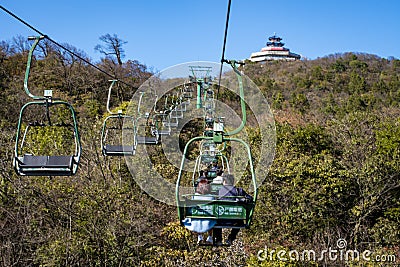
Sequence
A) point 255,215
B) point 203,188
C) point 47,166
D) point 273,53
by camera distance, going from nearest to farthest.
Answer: point 47,166 → point 203,188 → point 255,215 → point 273,53

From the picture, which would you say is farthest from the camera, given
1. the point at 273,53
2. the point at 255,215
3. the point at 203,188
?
the point at 273,53

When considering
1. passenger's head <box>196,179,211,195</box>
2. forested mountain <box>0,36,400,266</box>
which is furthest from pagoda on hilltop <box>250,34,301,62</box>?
passenger's head <box>196,179,211,195</box>

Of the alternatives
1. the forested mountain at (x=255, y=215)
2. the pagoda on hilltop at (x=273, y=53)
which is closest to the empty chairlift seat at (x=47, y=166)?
the forested mountain at (x=255, y=215)

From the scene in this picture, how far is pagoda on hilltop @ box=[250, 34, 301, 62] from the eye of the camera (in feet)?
146

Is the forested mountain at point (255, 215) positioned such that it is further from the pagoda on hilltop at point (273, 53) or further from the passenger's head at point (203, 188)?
the pagoda on hilltop at point (273, 53)

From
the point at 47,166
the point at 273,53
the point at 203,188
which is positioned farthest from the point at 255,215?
the point at 273,53

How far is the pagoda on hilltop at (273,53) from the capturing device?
4459cm

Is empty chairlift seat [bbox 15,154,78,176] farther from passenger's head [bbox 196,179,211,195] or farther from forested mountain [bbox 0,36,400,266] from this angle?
forested mountain [bbox 0,36,400,266]

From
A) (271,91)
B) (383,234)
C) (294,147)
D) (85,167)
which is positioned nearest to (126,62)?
(271,91)

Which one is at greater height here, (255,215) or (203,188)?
(203,188)

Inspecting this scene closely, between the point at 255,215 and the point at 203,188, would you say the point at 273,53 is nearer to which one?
the point at 255,215

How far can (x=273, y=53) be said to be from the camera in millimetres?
46875

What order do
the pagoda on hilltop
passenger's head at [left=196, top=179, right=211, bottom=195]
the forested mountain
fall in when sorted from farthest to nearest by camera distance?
the pagoda on hilltop, the forested mountain, passenger's head at [left=196, top=179, right=211, bottom=195]

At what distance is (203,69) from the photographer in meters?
10.6
